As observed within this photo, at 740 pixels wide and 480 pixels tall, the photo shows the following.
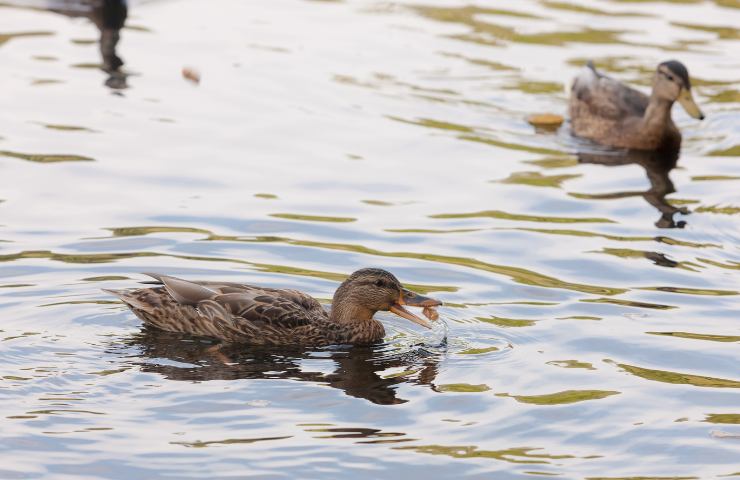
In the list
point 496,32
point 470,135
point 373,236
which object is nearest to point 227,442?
point 373,236

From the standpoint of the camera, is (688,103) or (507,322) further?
(688,103)

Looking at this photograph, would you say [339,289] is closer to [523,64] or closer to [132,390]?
[132,390]

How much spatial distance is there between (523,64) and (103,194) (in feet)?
26.2

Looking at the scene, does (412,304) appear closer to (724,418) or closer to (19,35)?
(724,418)

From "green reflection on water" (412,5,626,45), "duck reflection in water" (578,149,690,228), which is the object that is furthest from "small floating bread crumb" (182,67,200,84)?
"duck reflection in water" (578,149,690,228)

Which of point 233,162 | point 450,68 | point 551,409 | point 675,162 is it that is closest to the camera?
point 551,409

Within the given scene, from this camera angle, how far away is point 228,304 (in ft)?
38.8

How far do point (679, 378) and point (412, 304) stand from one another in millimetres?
2076

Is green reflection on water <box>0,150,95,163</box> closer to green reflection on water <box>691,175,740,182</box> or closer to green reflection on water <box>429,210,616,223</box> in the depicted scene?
green reflection on water <box>429,210,616,223</box>

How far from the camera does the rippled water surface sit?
32.0ft

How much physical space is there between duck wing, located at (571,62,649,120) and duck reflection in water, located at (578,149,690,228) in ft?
2.59

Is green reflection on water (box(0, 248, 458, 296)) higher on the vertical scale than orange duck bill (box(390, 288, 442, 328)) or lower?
lower

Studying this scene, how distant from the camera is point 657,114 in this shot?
18.5 m

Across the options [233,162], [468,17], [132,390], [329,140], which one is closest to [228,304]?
[132,390]
